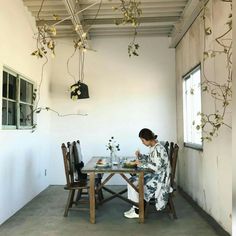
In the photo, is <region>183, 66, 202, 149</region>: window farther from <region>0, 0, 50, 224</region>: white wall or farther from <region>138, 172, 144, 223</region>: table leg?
<region>0, 0, 50, 224</region>: white wall

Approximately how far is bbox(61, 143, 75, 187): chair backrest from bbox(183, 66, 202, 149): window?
190cm

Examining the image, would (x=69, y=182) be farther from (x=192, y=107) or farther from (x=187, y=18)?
(x=187, y=18)

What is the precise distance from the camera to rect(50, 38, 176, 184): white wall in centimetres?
635

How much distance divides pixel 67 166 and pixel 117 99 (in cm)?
264

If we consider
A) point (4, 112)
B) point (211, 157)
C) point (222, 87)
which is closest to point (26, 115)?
point (4, 112)

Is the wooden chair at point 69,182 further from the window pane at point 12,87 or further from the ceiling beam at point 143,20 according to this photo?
the ceiling beam at point 143,20

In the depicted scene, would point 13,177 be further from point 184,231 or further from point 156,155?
point 184,231

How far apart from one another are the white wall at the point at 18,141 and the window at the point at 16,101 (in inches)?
4.6

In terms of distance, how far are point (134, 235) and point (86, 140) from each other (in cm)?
321

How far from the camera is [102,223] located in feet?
12.5

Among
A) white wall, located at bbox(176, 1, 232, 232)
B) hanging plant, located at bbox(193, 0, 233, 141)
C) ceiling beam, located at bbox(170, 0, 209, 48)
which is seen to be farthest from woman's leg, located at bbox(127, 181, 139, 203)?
ceiling beam, located at bbox(170, 0, 209, 48)

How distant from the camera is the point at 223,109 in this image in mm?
3381

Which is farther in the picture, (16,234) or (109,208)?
(109,208)

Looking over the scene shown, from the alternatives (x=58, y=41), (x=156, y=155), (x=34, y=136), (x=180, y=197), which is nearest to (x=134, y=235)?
(x=156, y=155)
